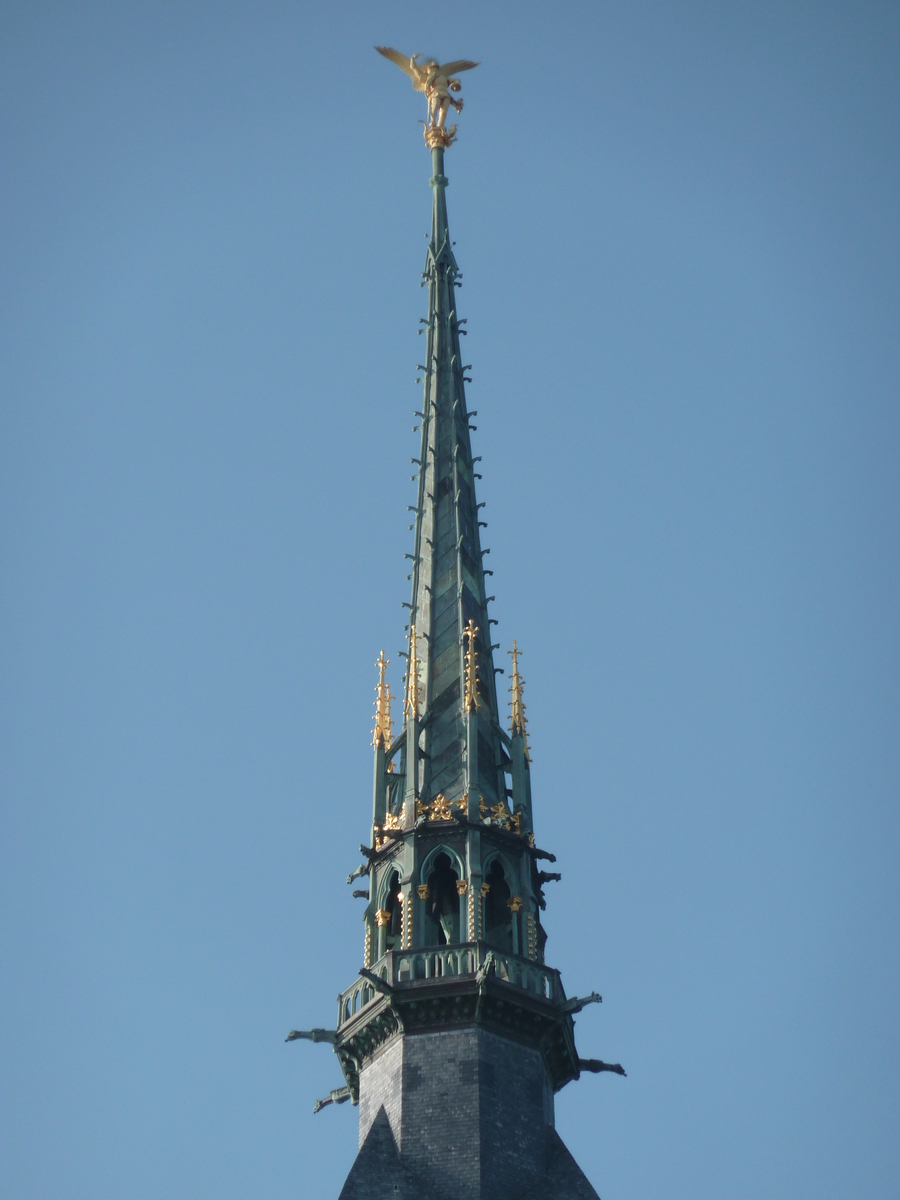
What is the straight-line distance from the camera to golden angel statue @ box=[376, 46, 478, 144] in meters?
83.1

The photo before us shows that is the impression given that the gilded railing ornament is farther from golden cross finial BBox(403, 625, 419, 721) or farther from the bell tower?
golden cross finial BBox(403, 625, 419, 721)

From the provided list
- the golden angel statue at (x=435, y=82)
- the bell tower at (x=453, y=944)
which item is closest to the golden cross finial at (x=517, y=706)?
the bell tower at (x=453, y=944)

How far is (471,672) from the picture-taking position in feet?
214

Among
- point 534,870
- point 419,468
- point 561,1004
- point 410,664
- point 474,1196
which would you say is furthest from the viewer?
point 419,468

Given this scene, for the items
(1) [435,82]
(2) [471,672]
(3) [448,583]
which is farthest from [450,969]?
(1) [435,82]

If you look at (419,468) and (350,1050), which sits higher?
(419,468)

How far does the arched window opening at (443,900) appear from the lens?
60.3 meters

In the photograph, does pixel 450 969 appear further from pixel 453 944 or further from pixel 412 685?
pixel 412 685

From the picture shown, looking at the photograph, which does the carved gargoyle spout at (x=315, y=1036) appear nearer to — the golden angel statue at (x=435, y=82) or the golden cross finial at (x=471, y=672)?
the golden cross finial at (x=471, y=672)

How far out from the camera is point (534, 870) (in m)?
62.2

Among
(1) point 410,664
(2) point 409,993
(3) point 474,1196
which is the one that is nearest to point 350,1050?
(2) point 409,993

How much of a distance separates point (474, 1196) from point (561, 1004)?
6138 millimetres

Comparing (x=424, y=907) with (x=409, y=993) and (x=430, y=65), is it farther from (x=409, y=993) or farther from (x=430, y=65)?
(x=430, y=65)

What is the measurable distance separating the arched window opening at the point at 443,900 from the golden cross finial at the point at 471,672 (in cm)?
481
